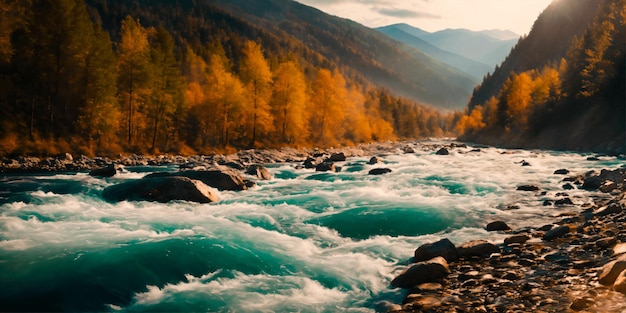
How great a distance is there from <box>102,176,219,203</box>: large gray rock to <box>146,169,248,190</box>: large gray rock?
313 cm

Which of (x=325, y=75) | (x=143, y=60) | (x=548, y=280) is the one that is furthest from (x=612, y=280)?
(x=325, y=75)

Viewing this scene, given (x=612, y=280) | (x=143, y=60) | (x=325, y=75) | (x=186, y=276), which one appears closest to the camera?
(x=612, y=280)

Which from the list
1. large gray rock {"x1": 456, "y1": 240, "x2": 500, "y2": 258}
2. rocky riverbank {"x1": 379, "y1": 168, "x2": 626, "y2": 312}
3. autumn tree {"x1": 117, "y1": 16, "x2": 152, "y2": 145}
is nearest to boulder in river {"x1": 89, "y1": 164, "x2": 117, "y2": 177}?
autumn tree {"x1": 117, "y1": 16, "x2": 152, "y2": 145}

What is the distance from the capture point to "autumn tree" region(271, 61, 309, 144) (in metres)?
59.6

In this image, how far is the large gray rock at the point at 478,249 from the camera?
14.0 m

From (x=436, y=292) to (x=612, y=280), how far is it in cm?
423

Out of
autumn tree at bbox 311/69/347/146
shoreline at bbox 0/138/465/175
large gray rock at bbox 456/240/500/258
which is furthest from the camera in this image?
autumn tree at bbox 311/69/347/146

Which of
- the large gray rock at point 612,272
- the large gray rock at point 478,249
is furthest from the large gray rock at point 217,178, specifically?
the large gray rock at point 612,272

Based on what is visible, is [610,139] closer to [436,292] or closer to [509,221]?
[509,221]

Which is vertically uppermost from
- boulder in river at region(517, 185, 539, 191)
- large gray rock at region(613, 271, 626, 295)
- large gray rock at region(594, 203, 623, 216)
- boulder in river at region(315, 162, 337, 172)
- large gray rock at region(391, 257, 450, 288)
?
large gray rock at region(594, 203, 623, 216)

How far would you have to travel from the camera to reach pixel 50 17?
1609 inches

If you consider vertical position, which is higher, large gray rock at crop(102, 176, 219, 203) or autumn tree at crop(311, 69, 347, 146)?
autumn tree at crop(311, 69, 347, 146)

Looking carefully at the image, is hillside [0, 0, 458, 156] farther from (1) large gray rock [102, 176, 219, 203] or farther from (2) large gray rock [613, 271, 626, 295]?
(2) large gray rock [613, 271, 626, 295]

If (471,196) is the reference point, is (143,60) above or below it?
→ above
